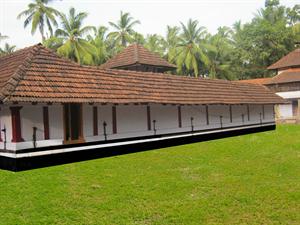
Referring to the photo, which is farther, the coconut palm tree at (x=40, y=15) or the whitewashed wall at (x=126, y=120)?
the coconut palm tree at (x=40, y=15)

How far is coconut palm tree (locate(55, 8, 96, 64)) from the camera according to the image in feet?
111

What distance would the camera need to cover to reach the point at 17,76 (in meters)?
11.1

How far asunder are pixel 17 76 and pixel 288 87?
29.9 meters

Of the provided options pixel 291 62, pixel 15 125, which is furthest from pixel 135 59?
pixel 291 62

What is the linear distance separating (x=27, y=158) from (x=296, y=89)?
3004 centimetres

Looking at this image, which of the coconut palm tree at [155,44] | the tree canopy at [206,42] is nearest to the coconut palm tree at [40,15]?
the tree canopy at [206,42]

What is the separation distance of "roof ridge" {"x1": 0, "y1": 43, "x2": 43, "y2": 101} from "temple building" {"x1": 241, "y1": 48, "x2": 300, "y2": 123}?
2693 centimetres

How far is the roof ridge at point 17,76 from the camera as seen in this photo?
10227mm

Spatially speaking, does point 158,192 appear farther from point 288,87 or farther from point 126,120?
point 288,87

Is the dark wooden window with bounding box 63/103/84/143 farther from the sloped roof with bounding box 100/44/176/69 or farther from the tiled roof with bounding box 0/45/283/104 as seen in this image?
the sloped roof with bounding box 100/44/176/69

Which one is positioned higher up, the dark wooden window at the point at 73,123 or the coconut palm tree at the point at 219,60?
the coconut palm tree at the point at 219,60

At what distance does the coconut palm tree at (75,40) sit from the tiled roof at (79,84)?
729 inches

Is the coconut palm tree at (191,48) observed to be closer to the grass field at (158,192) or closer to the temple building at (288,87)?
the temple building at (288,87)

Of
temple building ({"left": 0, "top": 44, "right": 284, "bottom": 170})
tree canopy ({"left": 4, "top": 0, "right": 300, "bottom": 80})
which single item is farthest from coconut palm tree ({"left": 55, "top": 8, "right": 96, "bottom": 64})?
temple building ({"left": 0, "top": 44, "right": 284, "bottom": 170})
